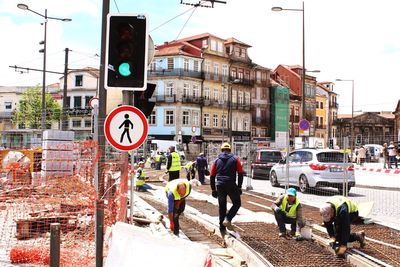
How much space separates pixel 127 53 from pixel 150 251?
3147mm

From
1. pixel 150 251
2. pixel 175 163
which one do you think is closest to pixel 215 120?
pixel 175 163

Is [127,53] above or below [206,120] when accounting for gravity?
below

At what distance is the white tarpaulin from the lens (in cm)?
401

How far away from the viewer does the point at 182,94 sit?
59.2 meters

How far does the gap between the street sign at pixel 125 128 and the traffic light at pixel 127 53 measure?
0.35 meters

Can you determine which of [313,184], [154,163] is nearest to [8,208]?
[313,184]

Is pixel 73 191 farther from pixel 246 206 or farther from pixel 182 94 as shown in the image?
pixel 182 94

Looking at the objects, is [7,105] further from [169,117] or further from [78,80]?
[169,117]

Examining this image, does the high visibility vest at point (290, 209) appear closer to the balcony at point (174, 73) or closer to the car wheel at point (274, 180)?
the car wheel at point (274, 180)

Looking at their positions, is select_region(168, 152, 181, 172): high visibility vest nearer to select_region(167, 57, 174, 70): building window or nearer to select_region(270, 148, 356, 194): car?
select_region(270, 148, 356, 194): car

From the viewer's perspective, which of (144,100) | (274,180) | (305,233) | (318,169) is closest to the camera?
(144,100)

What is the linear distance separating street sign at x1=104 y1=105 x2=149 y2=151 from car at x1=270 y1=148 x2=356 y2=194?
990cm

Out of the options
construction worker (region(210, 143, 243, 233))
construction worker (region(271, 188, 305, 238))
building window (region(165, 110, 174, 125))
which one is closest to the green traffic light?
construction worker (region(210, 143, 243, 233))

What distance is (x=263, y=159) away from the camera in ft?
81.4
